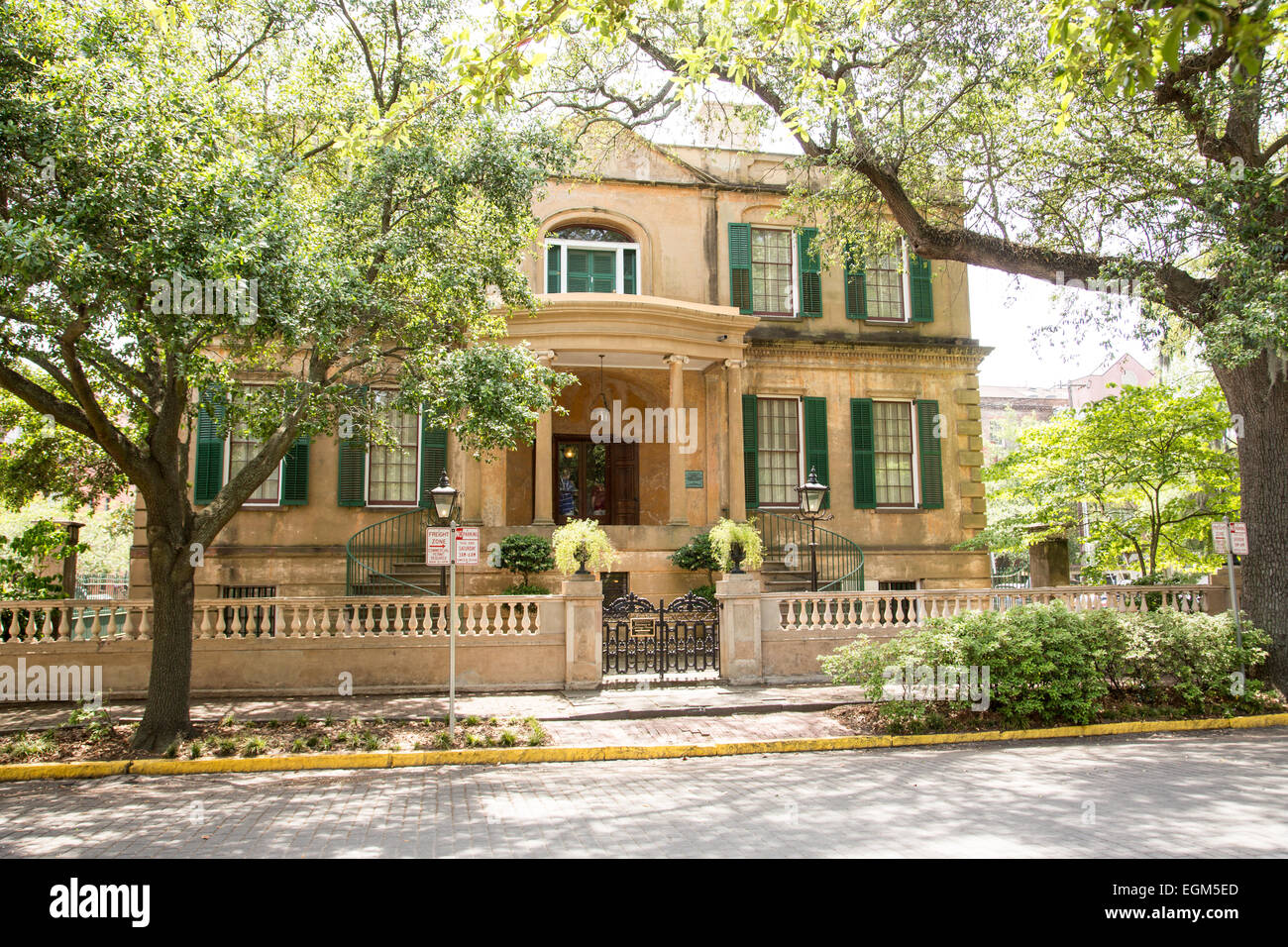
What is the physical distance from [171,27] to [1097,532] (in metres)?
18.0

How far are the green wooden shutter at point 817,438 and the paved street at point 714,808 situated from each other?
11.4 meters

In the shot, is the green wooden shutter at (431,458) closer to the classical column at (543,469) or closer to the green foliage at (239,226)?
the classical column at (543,469)

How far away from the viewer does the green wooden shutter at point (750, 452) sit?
20344mm

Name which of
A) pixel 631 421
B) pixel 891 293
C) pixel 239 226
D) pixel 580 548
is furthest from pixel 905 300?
pixel 239 226

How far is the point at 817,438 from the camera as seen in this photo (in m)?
21.0

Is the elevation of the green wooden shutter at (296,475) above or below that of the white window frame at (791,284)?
below

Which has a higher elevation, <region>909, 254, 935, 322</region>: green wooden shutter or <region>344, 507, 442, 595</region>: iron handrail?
<region>909, 254, 935, 322</region>: green wooden shutter

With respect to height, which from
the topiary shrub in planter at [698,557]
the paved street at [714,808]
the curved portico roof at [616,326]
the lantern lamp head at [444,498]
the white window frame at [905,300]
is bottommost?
the paved street at [714,808]

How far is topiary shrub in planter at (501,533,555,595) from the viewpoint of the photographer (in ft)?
55.1

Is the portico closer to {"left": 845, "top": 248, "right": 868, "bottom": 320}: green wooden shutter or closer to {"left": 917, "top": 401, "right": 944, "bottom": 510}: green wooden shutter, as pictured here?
{"left": 845, "top": 248, "right": 868, "bottom": 320}: green wooden shutter

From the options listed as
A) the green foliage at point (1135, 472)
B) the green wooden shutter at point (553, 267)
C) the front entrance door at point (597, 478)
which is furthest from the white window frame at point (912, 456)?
the green wooden shutter at point (553, 267)

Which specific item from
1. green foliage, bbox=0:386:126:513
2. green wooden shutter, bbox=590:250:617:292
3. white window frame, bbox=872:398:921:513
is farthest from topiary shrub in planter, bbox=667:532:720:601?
green foliage, bbox=0:386:126:513

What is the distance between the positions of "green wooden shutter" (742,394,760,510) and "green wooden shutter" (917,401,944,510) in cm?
424

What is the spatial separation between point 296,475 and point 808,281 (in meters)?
12.8
